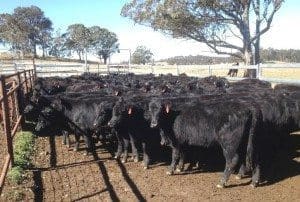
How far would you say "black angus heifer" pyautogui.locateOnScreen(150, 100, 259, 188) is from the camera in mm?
6332

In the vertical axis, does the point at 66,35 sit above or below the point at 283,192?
above

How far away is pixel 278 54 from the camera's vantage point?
8844 cm

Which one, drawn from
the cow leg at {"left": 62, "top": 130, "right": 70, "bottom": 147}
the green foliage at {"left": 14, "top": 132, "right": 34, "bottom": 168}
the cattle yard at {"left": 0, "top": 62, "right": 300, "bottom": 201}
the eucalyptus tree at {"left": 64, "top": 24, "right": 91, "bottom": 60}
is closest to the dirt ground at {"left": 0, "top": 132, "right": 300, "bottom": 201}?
the cattle yard at {"left": 0, "top": 62, "right": 300, "bottom": 201}

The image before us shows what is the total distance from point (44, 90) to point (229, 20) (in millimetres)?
17229

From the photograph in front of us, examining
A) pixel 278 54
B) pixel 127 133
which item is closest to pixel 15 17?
pixel 278 54

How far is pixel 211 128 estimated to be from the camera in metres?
6.65

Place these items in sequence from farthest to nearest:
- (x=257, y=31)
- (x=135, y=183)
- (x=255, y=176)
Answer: (x=257, y=31)
(x=135, y=183)
(x=255, y=176)

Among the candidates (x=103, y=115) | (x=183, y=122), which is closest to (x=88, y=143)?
(x=103, y=115)

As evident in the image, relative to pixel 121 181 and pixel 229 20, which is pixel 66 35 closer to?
pixel 229 20

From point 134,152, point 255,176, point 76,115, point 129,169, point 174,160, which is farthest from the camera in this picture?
point 76,115

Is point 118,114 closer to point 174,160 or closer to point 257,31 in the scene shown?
point 174,160

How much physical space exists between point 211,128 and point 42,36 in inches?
3148

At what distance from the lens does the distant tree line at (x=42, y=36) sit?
7388cm

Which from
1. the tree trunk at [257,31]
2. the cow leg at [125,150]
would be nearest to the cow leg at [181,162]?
the cow leg at [125,150]
